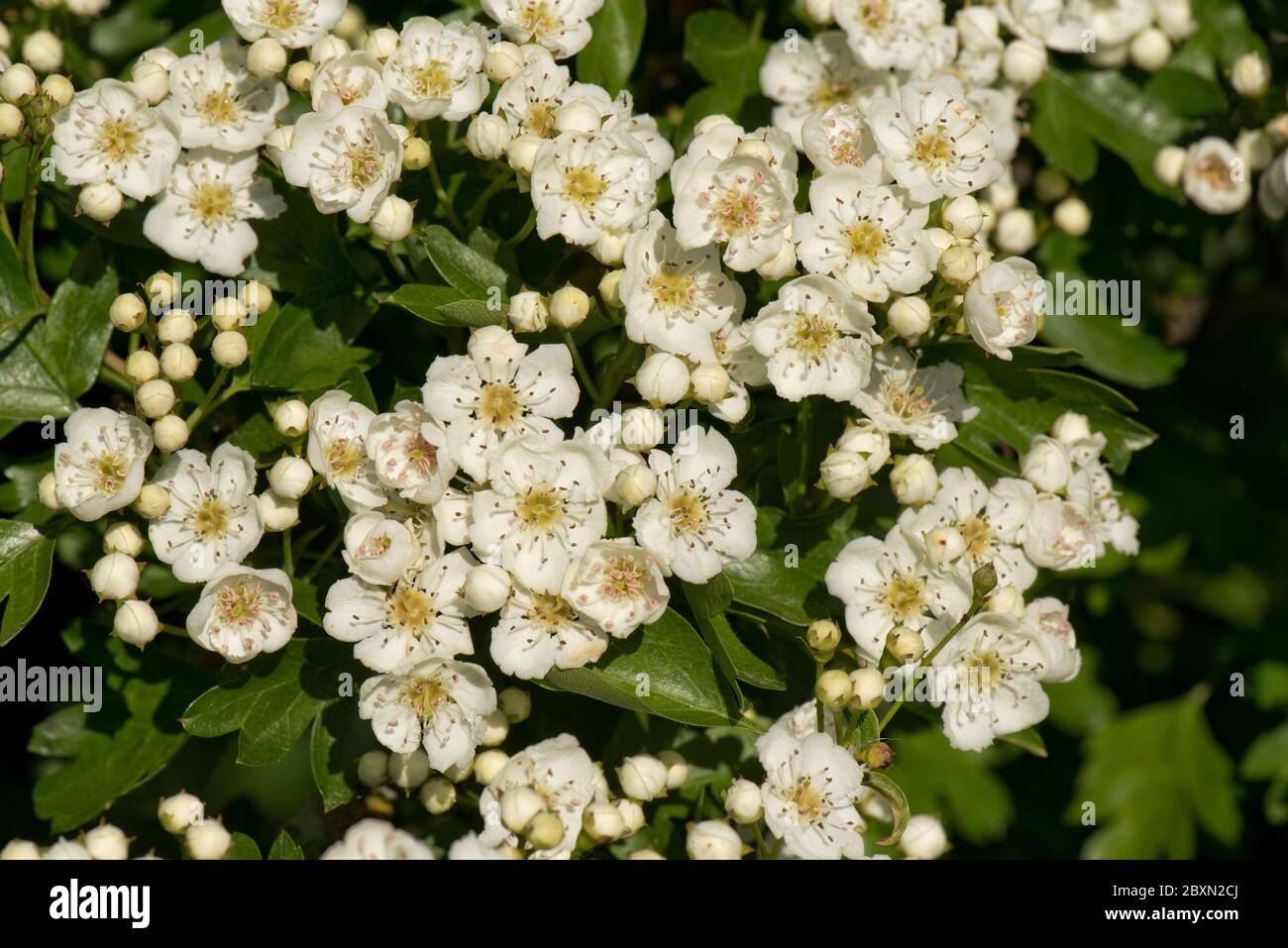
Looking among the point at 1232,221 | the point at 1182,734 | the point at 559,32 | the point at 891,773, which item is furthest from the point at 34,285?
the point at 1182,734

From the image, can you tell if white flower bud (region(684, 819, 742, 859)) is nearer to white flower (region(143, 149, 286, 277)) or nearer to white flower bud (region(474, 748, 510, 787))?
white flower bud (region(474, 748, 510, 787))

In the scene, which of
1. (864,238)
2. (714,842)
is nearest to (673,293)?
(864,238)

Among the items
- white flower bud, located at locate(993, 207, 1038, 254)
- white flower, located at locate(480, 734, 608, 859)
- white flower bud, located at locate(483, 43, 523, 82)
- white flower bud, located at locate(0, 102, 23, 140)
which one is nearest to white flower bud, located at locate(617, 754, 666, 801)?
white flower, located at locate(480, 734, 608, 859)

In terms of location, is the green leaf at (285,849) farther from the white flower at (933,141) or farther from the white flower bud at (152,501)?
the white flower at (933,141)

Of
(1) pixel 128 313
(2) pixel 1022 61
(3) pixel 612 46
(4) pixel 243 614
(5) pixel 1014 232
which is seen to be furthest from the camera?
(5) pixel 1014 232

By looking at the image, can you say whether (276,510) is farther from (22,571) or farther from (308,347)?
(22,571)

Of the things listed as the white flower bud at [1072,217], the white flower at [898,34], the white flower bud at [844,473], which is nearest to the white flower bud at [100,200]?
the white flower bud at [844,473]
